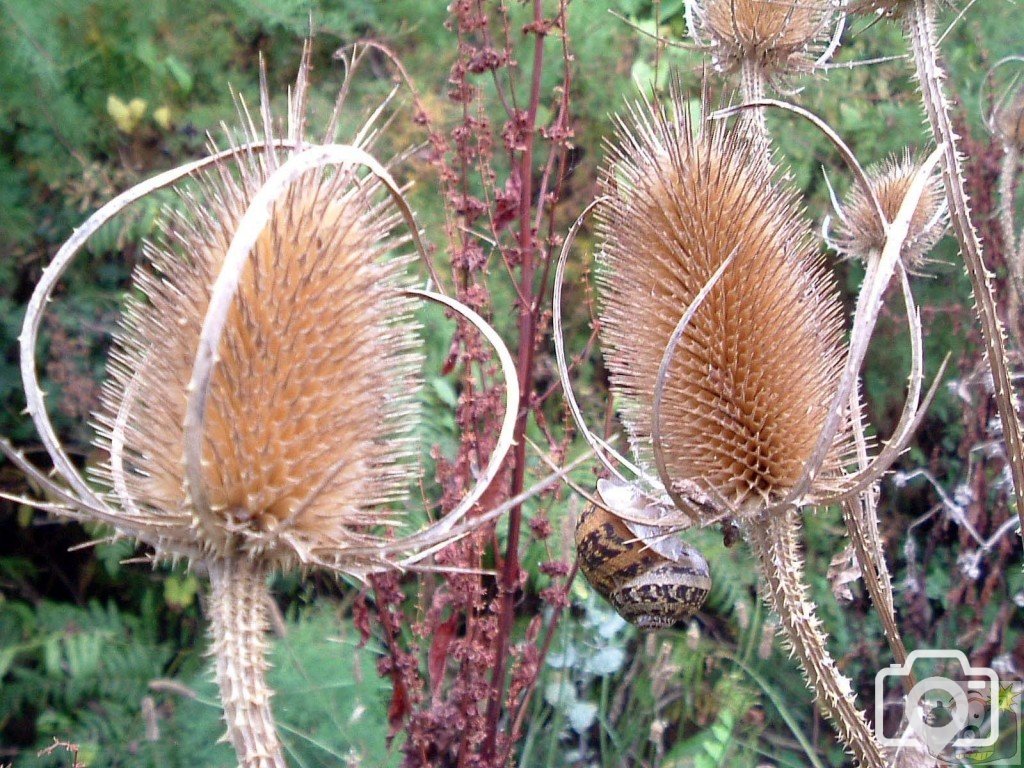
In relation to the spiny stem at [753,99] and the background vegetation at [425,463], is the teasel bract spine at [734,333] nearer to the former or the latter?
the spiny stem at [753,99]

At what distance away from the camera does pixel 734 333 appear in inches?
45.3

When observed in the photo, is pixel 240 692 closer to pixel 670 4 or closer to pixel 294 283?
pixel 294 283

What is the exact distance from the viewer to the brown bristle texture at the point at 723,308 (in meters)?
1.13

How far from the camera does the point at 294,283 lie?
0.89m

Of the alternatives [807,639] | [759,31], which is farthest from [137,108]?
[807,639]

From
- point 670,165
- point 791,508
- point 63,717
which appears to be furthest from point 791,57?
point 63,717

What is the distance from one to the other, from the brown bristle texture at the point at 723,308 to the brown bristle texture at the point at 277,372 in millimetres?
350

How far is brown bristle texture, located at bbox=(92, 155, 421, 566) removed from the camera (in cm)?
86

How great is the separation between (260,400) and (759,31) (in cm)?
94

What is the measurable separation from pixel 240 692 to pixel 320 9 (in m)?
2.58

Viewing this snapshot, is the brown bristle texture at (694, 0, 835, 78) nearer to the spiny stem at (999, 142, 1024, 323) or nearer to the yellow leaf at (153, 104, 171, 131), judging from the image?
the spiny stem at (999, 142, 1024, 323)

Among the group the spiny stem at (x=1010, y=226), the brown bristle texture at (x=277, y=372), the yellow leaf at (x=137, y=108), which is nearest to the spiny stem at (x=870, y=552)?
the spiny stem at (x=1010, y=226)

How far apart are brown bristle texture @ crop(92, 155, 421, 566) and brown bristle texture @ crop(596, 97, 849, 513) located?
35 cm

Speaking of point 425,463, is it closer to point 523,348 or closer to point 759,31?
point 523,348
